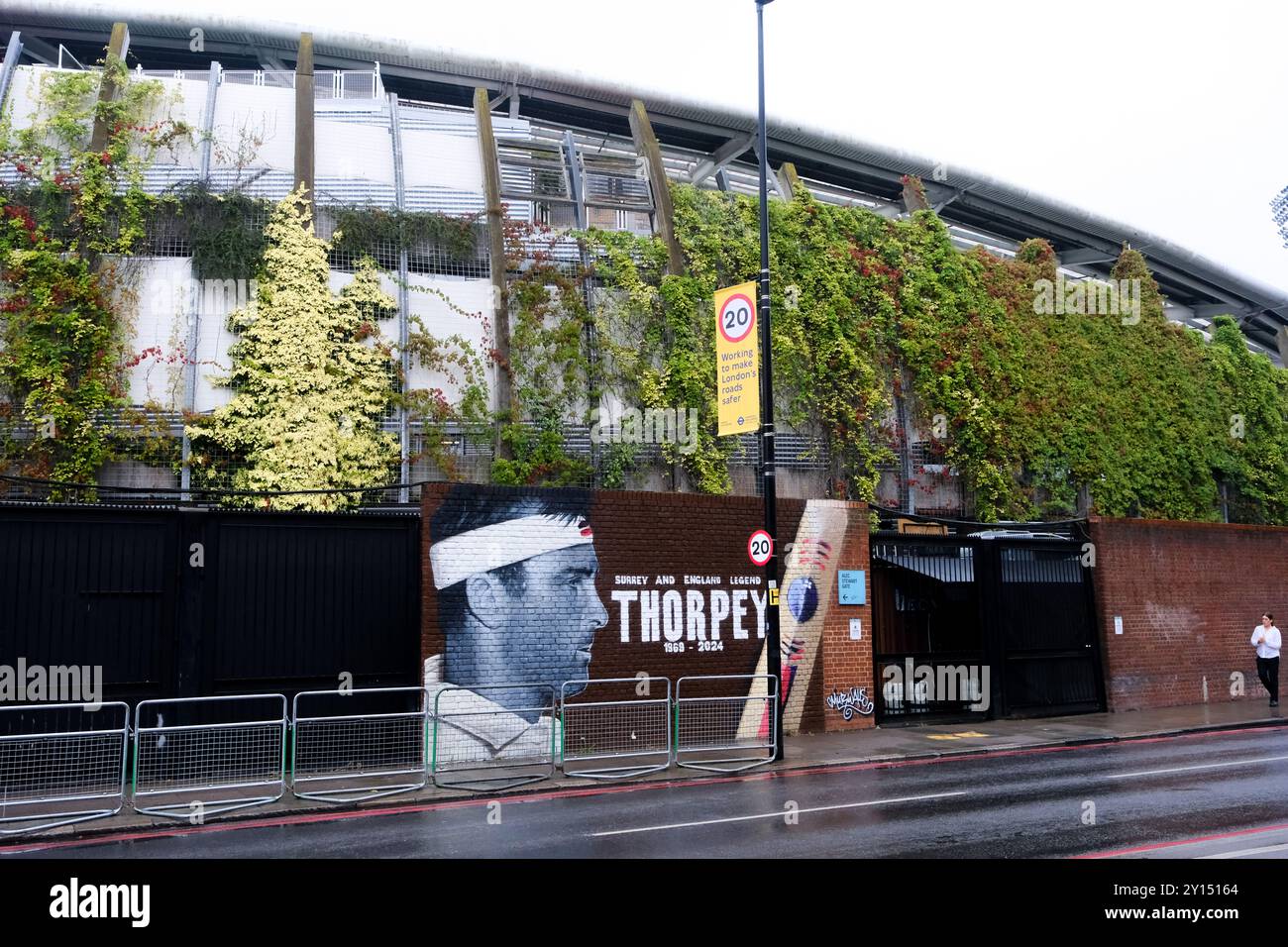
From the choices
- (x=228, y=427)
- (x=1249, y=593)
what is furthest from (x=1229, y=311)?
(x=228, y=427)

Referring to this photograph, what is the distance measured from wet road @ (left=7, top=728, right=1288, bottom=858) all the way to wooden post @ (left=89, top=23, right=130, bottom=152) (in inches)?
598

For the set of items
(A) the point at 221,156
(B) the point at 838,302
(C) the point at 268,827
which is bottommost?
(C) the point at 268,827

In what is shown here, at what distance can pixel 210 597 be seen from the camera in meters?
13.8

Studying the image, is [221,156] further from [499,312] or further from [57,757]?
[57,757]

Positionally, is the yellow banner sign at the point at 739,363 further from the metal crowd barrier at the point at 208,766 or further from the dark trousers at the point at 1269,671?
the dark trousers at the point at 1269,671

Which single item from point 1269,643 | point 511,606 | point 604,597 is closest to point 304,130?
point 511,606

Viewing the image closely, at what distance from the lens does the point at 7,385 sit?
17391 mm

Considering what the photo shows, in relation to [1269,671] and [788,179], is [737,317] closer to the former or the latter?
[788,179]

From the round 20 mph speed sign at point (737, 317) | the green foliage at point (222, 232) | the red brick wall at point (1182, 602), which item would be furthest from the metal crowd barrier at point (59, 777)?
the red brick wall at point (1182, 602)

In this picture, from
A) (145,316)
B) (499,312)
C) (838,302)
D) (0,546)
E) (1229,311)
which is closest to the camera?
(0,546)

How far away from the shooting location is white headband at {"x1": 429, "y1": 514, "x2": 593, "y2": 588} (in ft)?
49.2

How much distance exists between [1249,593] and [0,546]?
85.0ft

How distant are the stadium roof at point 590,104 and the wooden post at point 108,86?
13.6ft
